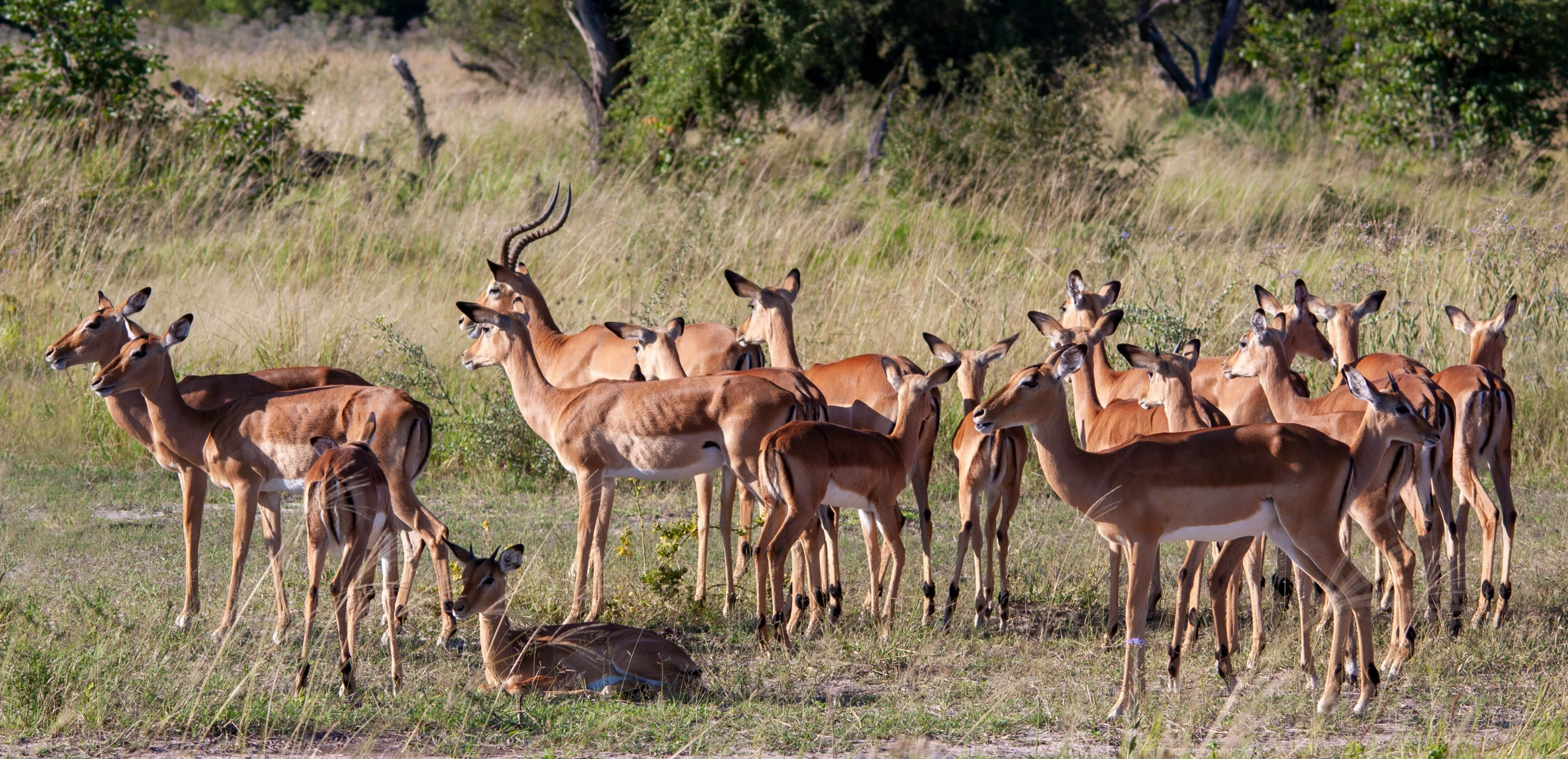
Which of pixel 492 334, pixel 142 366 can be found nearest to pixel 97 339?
pixel 142 366

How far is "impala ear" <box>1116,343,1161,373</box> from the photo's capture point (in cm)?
565

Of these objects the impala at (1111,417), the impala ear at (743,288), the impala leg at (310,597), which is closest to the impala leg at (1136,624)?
the impala at (1111,417)

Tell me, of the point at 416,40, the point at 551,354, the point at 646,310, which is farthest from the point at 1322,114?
the point at 416,40

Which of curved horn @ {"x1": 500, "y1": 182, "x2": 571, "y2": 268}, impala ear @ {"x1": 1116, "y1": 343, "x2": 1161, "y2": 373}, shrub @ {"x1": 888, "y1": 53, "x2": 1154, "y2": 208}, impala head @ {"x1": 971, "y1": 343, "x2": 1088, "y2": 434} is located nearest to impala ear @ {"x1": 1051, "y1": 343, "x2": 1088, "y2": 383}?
impala head @ {"x1": 971, "y1": 343, "x2": 1088, "y2": 434}

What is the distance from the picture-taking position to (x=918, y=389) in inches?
239

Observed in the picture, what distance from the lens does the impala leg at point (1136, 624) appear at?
4883 millimetres

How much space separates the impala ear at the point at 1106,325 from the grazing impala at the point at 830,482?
3.16ft

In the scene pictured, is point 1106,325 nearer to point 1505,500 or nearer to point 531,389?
point 1505,500

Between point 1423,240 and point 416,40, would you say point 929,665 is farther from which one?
point 416,40

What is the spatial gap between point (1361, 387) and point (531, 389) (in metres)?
3.54

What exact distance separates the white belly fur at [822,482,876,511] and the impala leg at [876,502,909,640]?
72mm

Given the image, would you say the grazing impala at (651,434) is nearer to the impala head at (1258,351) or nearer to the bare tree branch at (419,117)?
the impala head at (1258,351)

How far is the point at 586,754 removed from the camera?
4.52 meters

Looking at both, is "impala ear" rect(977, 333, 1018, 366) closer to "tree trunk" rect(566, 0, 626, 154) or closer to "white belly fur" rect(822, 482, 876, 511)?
"white belly fur" rect(822, 482, 876, 511)
